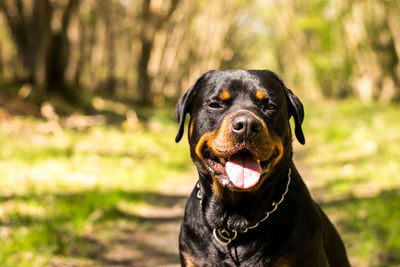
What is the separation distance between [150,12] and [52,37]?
6391 millimetres

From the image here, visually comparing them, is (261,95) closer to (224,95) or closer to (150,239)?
(224,95)

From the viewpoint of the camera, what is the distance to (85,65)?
1282 inches

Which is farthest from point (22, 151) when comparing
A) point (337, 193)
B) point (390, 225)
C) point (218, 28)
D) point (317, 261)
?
point (218, 28)

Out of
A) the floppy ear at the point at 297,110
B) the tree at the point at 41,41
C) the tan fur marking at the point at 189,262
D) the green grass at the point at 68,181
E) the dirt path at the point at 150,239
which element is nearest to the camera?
the tan fur marking at the point at 189,262

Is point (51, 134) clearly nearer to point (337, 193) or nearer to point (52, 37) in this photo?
point (52, 37)

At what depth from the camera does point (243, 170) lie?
9.35 feet

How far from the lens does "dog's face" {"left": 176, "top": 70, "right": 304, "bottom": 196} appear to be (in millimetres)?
2764

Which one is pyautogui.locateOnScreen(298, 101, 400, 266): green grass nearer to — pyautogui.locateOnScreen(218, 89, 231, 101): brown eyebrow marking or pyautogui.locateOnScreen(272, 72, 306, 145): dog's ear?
pyautogui.locateOnScreen(272, 72, 306, 145): dog's ear

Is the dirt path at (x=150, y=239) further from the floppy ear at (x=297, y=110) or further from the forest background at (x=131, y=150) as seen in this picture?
the floppy ear at (x=297, y=110)

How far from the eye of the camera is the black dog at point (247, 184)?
9.01 feet

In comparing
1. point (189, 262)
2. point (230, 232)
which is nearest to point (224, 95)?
point (230, 232)

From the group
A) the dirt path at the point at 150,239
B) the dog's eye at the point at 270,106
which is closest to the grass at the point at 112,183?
the dirt path at the point at 150,239

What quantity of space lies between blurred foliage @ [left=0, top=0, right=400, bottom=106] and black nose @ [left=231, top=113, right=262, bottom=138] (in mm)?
10161

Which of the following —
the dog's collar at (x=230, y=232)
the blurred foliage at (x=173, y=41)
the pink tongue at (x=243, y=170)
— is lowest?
the blurred foliage at (x=173, y=41)
